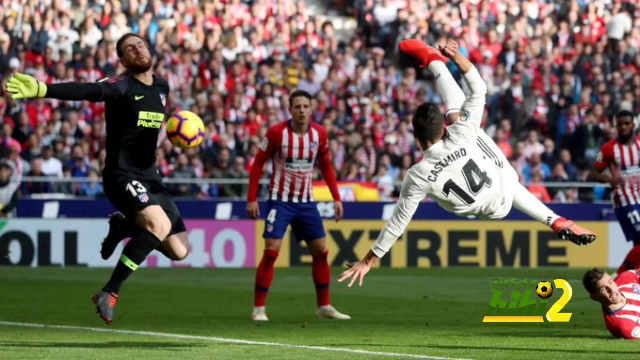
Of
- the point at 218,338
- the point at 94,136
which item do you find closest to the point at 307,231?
the point at 218,338

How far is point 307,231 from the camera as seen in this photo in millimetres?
12281

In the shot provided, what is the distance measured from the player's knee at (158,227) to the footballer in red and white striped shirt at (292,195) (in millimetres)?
2427

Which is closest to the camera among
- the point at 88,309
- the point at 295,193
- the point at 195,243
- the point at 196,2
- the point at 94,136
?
the point at 295,193

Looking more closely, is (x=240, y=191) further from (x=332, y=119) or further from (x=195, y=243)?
(x=332, y=119)

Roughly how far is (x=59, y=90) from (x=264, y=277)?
157 inches

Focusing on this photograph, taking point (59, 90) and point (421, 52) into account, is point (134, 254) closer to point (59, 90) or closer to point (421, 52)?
point (59, 90)

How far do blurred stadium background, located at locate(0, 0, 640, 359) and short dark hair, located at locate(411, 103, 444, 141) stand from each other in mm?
2804

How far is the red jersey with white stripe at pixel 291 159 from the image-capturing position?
40.2 feet

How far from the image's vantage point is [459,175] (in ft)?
28.2

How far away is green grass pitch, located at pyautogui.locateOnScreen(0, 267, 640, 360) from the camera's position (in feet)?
29.9

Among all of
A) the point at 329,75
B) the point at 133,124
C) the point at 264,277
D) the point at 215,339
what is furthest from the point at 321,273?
the point at 329,75

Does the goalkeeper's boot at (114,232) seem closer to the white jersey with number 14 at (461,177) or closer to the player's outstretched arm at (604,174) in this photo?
the white jersey with number 14 at (461,177)

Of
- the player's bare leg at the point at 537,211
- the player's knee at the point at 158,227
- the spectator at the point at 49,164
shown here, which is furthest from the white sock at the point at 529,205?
the spectator at the point at 49,164

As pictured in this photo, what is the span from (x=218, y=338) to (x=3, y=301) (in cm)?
463
